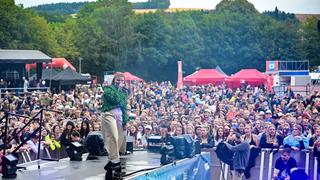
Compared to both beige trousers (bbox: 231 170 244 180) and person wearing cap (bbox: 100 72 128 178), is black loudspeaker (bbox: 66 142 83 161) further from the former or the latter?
beige trousers (bbox: 231 170 244 180)

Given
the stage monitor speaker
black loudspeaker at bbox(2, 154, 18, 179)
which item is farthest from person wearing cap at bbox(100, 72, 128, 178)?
the stage monitor speaker

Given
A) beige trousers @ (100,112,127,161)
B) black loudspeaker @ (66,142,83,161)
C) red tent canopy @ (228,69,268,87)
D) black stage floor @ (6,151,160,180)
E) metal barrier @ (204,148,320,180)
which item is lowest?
metal barrier @ (204,148,320,180)

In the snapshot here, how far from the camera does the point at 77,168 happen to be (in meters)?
10.4

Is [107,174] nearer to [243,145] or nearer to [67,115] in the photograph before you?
[243,145]

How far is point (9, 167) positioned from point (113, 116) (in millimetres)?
1619

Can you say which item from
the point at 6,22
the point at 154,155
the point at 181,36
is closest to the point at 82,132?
the point at 154,155

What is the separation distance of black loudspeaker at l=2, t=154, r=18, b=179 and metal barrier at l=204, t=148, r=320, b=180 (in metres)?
5.79

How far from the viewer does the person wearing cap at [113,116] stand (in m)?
9.41

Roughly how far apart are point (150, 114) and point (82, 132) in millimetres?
6390

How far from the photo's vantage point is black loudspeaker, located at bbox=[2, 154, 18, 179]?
370 inches

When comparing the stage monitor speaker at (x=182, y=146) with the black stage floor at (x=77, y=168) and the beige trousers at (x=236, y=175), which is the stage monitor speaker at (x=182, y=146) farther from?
the beige trousers at (x=236, y=175)

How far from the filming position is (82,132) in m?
14.3

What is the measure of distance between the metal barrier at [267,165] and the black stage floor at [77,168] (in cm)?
231

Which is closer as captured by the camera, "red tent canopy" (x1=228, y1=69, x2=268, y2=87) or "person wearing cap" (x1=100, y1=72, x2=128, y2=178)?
"person wearing cap" (x1=100, y1=72, x2=128, y2=178)
